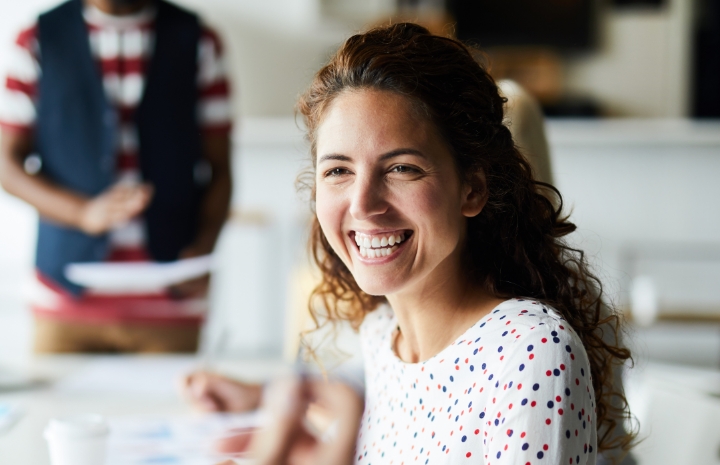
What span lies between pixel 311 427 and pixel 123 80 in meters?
1.18

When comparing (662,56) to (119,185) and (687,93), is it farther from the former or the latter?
(119,185)

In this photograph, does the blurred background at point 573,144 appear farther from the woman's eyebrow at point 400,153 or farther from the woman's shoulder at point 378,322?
the woman's eyebrow at point 400,153

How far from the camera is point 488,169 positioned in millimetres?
917

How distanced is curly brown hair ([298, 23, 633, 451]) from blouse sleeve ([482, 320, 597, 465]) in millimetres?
126

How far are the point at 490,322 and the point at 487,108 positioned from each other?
0.78 feet

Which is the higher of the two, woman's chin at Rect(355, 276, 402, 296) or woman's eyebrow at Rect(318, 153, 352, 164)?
woman's eyebrow at Rect(318, 153, 352, 164)

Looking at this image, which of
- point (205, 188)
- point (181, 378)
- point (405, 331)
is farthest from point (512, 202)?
point (205, 188)

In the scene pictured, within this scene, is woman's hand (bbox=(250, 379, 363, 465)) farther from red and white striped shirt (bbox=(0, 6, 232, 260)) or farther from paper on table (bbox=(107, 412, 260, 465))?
red and white striped shirt (bbox=(0, 6, 232, 260))

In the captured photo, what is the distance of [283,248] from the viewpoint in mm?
4020

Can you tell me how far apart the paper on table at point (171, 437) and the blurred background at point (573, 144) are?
81cm

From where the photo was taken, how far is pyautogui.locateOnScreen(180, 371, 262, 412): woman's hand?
1340mm

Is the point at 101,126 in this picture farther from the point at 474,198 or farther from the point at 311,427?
the point at 474,198

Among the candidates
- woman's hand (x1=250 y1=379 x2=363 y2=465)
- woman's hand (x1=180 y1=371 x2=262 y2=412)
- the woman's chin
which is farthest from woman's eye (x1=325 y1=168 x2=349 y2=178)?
woman's hand (x1=180 y1=371 x2=262 y2=412)

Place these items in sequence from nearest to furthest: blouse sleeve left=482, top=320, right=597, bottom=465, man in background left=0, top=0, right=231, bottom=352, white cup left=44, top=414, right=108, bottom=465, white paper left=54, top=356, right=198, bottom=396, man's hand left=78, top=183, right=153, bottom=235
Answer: blouse sleeve left=482, top=320, right=597, bottom=465 → white cup left=44, top=414, right=108, bottom=465 → white paper left=54, top=356, right=198, bottom=396 → man's hand left=78, top=183, right=153, bottom=235 → man in background left=0, top=0, right=231, bottom=352
